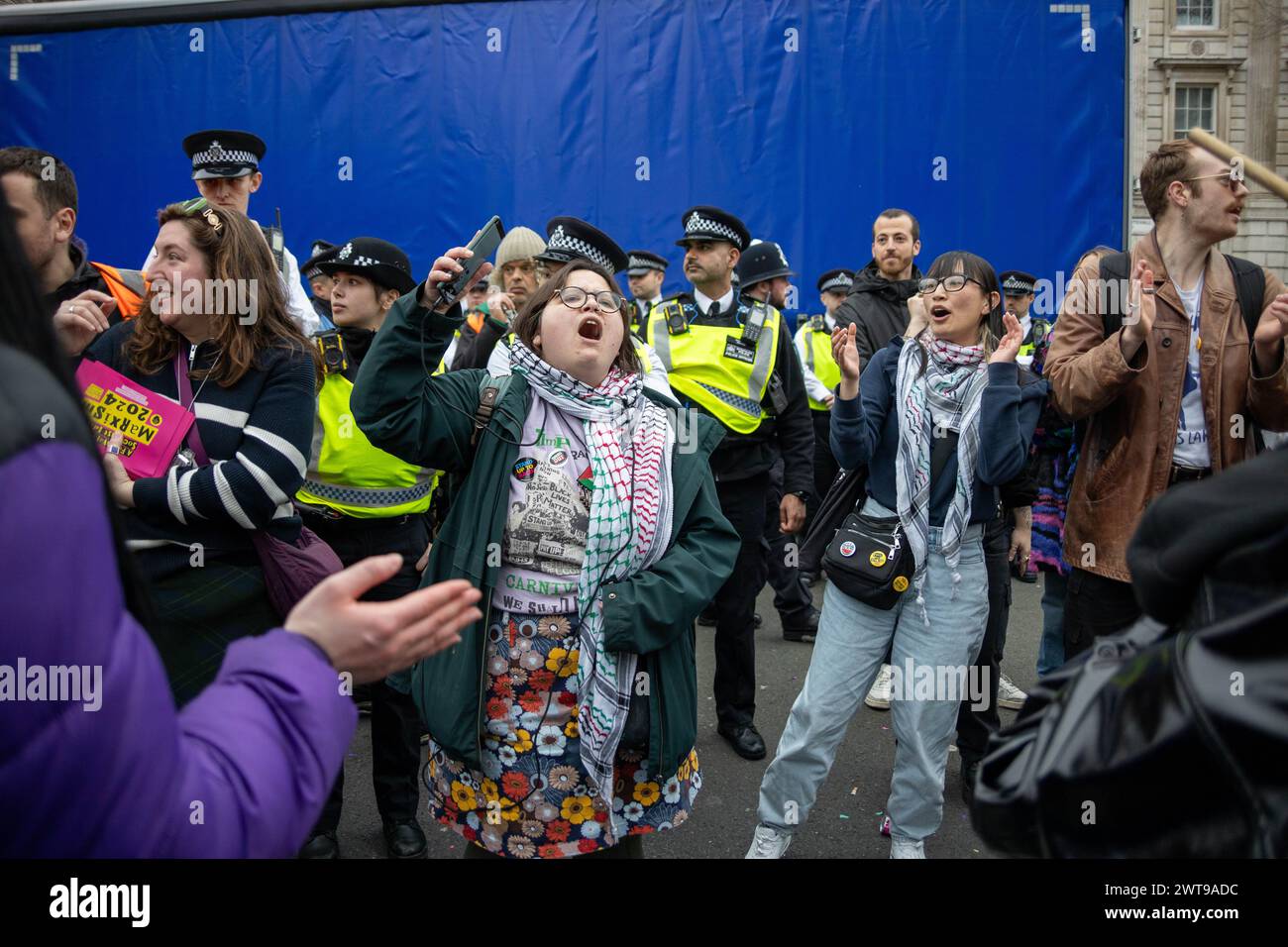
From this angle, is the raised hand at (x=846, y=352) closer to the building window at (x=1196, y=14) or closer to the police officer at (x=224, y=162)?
the police officer at (x=224, y=162)

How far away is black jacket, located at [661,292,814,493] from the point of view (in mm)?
5098

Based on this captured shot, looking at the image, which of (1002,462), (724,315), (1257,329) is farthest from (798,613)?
(1257,329)

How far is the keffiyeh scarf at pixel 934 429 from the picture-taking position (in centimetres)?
351

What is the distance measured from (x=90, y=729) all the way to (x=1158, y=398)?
10.9 feet

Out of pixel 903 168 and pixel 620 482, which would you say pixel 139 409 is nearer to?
pixel 620 482

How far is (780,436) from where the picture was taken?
5.28 metres

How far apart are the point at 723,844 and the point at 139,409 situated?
103 inches

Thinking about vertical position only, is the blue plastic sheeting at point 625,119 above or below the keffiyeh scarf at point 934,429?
above

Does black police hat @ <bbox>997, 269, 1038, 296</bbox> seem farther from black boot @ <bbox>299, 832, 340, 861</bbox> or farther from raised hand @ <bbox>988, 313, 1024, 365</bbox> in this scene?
black boot @ <bbox>299, 832, 340, 861</bbox>

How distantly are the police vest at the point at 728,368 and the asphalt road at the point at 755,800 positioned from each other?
162 centimetres

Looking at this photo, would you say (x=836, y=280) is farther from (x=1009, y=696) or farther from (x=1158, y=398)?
(x=1158, y=398)

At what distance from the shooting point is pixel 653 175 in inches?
288

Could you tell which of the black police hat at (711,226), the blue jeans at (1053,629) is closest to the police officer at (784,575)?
the black police hat at (711,226)

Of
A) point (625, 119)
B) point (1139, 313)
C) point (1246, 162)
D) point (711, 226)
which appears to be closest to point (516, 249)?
point (711, 226)
